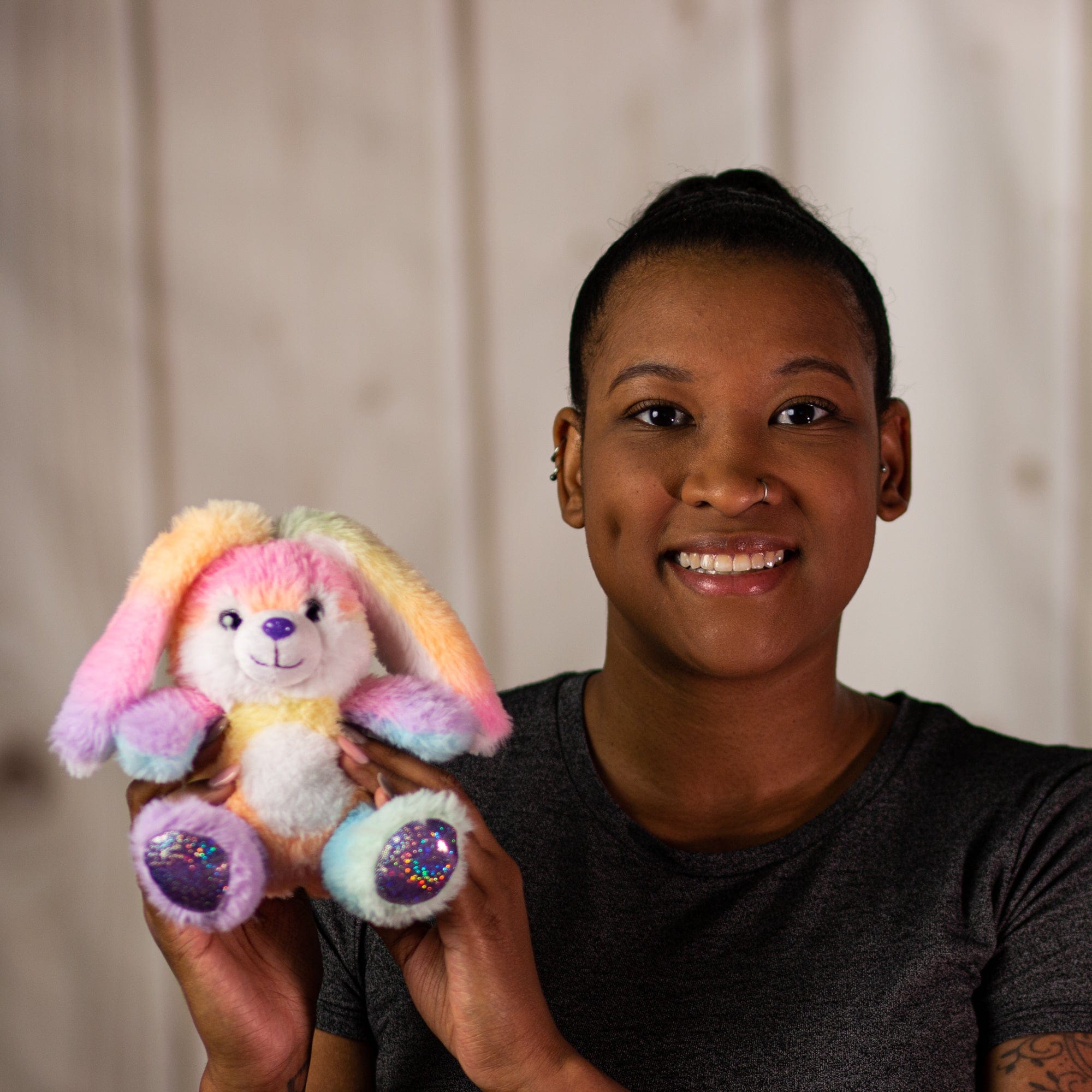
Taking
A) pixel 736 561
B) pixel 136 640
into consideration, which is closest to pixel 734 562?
pixel 736 561

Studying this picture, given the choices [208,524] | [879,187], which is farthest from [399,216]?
[208,524]

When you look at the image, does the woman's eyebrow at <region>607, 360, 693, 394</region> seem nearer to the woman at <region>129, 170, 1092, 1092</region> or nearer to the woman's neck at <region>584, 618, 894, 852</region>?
the woman at <region>129, 170, 1092, 1092</region>

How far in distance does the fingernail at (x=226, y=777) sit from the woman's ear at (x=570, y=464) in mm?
517

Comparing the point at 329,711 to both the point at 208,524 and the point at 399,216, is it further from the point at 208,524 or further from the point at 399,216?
the point at 399,216

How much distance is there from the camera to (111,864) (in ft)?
5.19

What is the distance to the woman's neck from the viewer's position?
110 centimetres

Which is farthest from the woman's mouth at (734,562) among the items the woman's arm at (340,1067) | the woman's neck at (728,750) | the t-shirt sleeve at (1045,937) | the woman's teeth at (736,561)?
the woman's arm at (340,1067)

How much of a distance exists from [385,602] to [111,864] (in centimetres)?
99

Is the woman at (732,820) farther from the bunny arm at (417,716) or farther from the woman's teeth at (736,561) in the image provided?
the bunny arm at (417,716)

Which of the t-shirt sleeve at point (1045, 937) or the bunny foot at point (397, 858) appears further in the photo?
the t-shirt sleeve at point (1045, 937)

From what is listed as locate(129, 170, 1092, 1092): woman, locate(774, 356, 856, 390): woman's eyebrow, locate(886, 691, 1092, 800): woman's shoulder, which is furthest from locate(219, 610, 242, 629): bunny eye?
locate(886, 691, 1092, 800): woman's shoulder

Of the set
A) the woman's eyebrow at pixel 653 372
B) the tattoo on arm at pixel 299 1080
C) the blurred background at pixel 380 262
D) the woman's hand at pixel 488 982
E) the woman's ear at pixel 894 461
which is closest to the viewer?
the woman's hand at pixel 488 982

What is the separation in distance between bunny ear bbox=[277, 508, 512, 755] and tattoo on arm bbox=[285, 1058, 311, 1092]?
332mm

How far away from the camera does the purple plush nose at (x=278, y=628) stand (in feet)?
2.36
